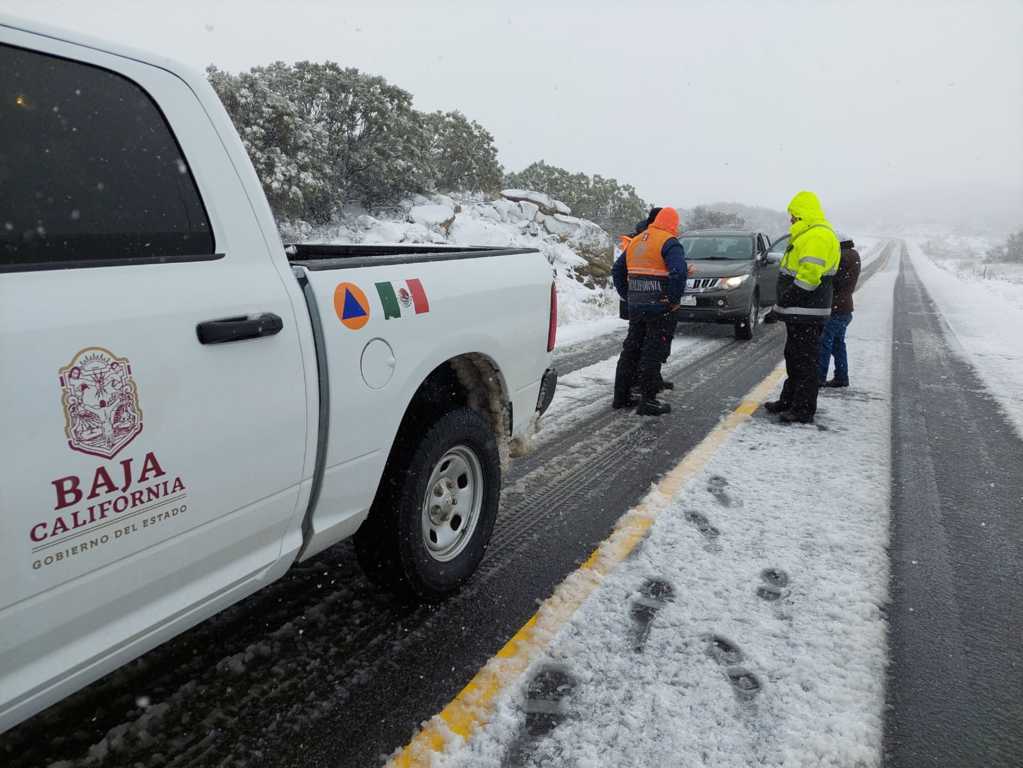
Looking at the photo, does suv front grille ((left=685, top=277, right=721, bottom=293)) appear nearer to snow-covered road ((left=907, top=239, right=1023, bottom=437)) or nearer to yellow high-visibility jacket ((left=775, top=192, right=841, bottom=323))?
snow-covered road ((left=907, top=239, right=1023, bottom=437))

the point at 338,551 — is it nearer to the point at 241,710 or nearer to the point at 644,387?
the point at 241,710

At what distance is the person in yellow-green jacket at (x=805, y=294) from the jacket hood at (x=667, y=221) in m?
0.95

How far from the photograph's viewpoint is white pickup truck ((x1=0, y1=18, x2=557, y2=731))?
129 cm

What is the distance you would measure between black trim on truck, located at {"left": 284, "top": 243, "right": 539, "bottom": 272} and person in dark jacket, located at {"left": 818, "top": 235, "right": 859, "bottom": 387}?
4452 millimetres

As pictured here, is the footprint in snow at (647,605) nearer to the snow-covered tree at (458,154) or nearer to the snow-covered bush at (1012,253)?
the snow-covered tree at (458,154)

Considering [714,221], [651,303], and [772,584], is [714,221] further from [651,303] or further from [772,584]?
[772,584]

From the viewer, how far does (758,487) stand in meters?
4.06

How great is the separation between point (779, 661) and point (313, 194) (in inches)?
458

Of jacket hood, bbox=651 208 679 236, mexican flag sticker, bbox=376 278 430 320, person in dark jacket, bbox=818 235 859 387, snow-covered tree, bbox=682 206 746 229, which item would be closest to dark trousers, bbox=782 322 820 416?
person in dark jacket, bbox=818 235 859 387

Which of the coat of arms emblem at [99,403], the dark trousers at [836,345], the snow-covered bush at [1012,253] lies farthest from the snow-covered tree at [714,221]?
the coat of arms emblem at [99,403]

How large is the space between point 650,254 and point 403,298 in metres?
3.78

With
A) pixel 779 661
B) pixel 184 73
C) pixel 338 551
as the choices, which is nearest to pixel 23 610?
pixel 184 73

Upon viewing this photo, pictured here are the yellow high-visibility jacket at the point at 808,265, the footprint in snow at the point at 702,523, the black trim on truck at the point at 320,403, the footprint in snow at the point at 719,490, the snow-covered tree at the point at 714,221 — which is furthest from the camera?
the snow-covered tree at the point at 714,221

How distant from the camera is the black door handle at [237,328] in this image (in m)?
1.59
